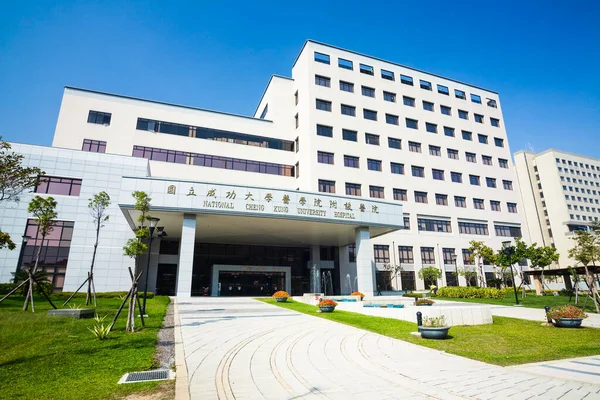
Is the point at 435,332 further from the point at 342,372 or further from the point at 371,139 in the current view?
the point at 371,139

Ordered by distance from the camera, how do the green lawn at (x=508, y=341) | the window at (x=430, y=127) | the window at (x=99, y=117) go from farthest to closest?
the window at (x=430, y=127) → the window at (x=99, y=117) → the green lawn at (x=508, y=341)

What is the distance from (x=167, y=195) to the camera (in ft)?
77.1

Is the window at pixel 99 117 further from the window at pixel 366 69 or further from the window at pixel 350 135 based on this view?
the window at pixel 366 69

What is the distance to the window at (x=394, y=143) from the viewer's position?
43.4 m

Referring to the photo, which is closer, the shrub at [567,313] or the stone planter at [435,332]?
the stone planter at [435,332]

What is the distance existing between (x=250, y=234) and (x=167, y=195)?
10.8 m

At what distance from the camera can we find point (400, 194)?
136 feet

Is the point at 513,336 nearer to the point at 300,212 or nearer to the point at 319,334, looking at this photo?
the point at 319,334

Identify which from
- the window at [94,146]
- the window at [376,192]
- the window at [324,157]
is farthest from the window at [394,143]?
the window at [94,146]

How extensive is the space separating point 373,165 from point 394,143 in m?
5.32

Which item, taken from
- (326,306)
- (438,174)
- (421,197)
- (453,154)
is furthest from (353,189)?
(326,306)

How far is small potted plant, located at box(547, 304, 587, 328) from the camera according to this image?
12.6m

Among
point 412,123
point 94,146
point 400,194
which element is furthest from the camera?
point 412,123

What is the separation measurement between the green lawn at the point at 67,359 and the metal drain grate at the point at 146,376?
184 millimetres
